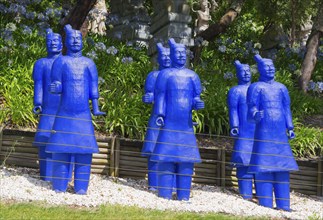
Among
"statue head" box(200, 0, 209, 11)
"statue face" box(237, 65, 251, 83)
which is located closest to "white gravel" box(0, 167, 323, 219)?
"statue face" box(237, 65, 251, 83)

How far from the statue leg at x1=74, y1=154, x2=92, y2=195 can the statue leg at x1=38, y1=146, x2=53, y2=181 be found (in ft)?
1.26

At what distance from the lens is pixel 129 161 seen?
8.64 meters

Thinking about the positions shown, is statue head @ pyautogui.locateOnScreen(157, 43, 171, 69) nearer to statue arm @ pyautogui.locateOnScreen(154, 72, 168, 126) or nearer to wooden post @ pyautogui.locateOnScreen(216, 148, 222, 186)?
statue arm @ pyautogui.locateOnScreen(154, 72, 168, 126)

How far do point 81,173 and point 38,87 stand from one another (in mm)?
1070

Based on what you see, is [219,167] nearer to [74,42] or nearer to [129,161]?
[129,161]

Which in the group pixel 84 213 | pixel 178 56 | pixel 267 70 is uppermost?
pixel 178 56

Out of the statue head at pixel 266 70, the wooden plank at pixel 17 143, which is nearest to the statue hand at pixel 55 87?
the wooden plank at pixel 17 143

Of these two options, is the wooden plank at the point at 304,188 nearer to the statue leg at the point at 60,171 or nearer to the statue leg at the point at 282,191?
the statue leg at the point at 282,191

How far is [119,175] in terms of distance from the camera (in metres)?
8.65

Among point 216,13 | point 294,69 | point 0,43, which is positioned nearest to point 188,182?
point 0,43

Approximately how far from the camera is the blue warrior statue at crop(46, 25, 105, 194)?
289 inches

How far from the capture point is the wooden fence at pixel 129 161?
8.57m

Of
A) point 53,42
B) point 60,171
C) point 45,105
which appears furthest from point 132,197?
point 53,42

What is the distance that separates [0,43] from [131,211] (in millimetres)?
5231
